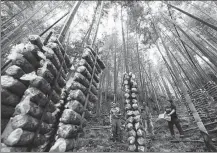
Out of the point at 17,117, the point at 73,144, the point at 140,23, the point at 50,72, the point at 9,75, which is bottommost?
the point at 73,144

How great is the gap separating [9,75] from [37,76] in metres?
0.27

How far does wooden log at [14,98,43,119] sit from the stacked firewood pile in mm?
6061

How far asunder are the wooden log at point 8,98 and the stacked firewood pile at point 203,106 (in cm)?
628

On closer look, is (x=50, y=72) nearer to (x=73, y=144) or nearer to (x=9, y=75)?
(x=9, y=75)

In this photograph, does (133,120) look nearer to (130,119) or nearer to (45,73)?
(130,119)

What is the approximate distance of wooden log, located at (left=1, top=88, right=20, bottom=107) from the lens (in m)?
1.32

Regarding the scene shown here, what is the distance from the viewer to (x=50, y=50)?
178 centimetres

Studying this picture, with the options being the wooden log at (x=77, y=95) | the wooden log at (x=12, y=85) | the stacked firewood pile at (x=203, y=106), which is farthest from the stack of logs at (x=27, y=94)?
the stacked firewood pile at (x=203, y=106)

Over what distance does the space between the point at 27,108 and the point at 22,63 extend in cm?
55

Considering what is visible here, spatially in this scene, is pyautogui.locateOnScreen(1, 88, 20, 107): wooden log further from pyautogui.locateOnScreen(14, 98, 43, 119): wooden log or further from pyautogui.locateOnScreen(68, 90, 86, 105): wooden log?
pyautogui.locateOnScreen(68, 90, 86, 105): wooden log

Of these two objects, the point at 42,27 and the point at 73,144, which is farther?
the point at 42,27

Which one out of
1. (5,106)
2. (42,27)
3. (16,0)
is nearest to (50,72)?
(5,106)

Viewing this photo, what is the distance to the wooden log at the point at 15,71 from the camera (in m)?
1.38

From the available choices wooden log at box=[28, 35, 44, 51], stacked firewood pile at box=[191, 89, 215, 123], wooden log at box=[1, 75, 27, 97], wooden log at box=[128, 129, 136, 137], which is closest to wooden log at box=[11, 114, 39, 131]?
wooden log at box=[1, 75, 27, 97]
